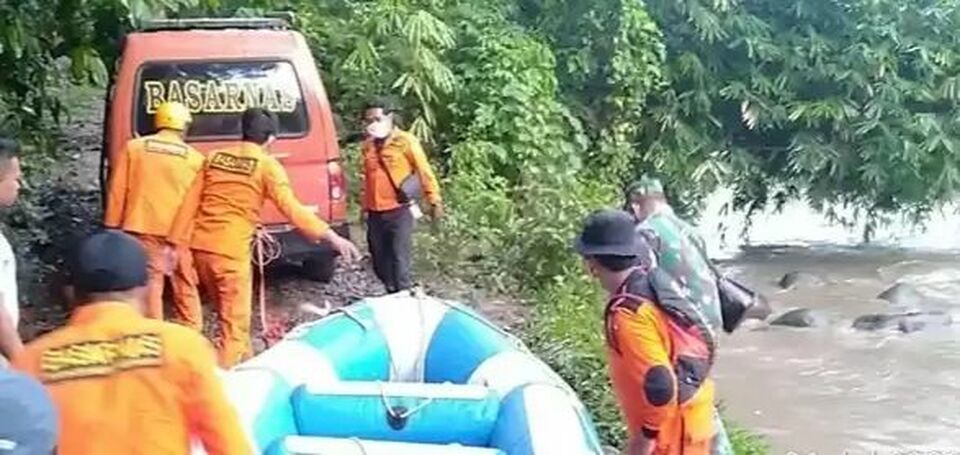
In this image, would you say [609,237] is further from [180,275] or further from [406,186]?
[406,186]

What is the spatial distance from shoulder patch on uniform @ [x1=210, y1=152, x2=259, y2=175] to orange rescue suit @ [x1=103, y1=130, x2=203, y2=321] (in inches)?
5.7

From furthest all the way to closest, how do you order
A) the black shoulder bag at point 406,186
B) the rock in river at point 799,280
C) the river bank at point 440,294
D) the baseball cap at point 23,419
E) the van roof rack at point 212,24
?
the rock in river at point 799,280 → the van roof rack at point 212,24 → the black shoulder bag at point 406,186 → the river bank at point 440,294 → the baseball cap at point 23,419

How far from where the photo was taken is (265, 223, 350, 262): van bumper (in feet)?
32.9

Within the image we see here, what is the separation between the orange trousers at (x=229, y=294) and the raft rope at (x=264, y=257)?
59 cm

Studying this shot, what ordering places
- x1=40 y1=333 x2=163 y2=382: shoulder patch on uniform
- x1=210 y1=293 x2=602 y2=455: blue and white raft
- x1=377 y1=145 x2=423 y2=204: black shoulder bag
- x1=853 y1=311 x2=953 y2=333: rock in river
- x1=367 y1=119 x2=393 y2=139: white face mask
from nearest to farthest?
1. x1=40 y1=333 x2=163 y2=382: shoulder patch on uniform
2. x1=210 y1=293 x2=602 y2=455: blue and white raft
3. x1=377 y1=145 x2=423 y2=204: black shoulder bag
4. x1=367 y1=119 x2=393 y2=139: white face mask
5. x1=853 y1=311 x2=953 y2=333: rock in river

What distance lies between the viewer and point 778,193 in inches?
766

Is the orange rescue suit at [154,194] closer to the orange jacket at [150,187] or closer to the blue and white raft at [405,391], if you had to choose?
the orange jacket at [150,187]

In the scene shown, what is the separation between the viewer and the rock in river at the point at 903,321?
1498 cm

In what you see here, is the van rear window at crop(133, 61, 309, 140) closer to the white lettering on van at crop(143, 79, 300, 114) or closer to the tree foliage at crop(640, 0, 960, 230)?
the white lettering on van at crop(143, 79, 300, 114)

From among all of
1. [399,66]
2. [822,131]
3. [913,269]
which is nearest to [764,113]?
[822,131]

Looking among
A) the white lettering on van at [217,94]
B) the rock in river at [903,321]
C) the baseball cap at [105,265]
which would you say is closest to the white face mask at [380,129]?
the white lettering on van at [217,94]

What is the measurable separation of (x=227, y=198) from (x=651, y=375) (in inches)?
132

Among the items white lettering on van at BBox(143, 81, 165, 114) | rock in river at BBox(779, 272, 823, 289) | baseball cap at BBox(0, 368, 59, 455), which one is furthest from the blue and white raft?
rock in river at BBox(779, 272, 823, 289)

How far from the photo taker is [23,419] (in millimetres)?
2889
